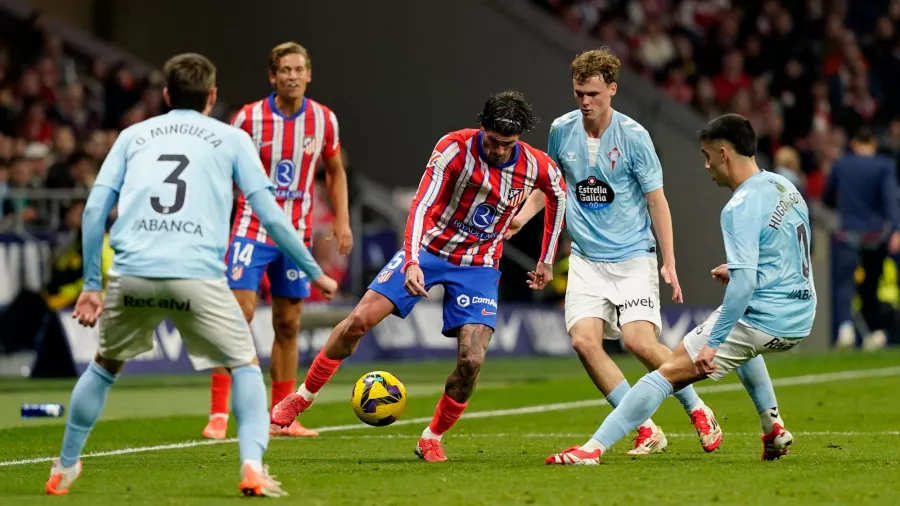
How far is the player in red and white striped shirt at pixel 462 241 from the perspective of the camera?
868 cm

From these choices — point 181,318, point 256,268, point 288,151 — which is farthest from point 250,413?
point 288,151

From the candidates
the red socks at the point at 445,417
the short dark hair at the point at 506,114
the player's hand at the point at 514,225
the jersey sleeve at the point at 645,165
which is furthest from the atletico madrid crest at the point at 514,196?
the red socks at the point at 445,417

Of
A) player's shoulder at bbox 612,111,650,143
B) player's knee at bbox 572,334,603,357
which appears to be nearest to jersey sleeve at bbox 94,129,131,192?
player's knee at bbox 572,334,603,357

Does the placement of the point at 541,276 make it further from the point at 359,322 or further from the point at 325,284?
the point at 325,284

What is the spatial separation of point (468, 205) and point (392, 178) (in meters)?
15.4

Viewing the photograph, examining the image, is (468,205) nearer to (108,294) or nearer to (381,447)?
(381,447)

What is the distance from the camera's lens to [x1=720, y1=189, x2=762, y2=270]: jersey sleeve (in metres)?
7.60

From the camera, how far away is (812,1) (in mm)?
Answer: 27188

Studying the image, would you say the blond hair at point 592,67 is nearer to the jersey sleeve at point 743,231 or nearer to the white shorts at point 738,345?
the jersey sleeve at point 743,231

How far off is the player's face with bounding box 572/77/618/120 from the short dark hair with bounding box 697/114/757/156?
3.30 ft

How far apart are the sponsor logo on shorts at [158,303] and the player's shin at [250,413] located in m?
0.37

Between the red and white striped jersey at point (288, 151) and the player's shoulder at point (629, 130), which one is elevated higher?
the player's shoulder at point (629, 130)

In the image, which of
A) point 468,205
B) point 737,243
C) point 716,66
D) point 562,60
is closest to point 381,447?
point 468,205

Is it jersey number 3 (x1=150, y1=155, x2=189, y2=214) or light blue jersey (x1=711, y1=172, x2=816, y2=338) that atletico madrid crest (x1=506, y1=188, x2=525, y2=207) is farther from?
jersey number 3 (x1=150, y1=155, x2=189, y2=214)
